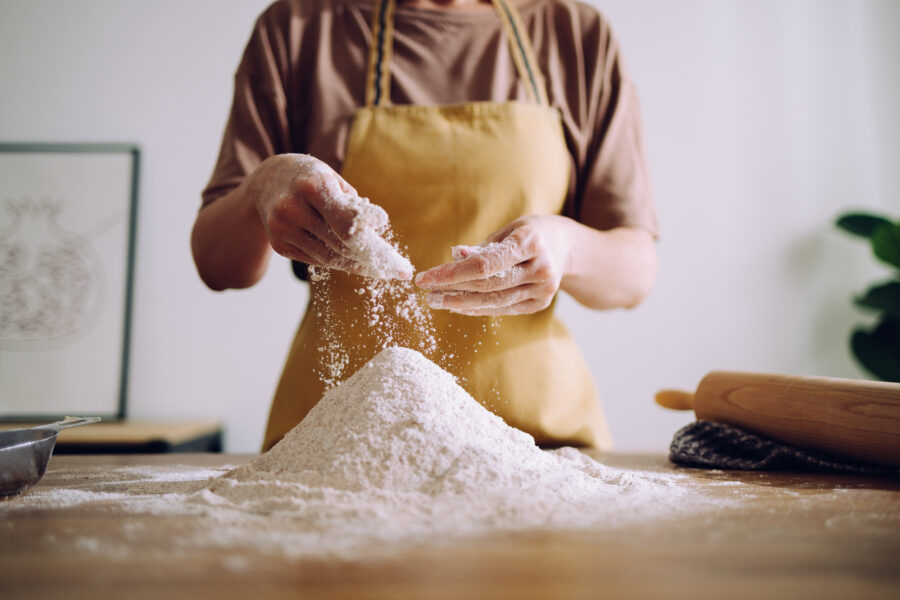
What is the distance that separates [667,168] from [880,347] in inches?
31.9

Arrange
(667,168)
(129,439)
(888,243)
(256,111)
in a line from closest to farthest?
(256,111) → (129,439) → (888,243) → (667,168)

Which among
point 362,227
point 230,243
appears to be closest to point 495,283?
point 362,227

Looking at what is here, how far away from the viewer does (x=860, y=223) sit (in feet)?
5.96

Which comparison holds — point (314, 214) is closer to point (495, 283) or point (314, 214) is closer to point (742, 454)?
point (495, 283)

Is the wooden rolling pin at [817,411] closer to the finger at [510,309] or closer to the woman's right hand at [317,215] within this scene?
the finger at [510,309]

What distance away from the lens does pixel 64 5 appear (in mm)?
1926

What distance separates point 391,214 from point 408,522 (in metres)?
0.55

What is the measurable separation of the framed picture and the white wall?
0.19ft

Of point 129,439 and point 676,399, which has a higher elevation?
point 676,399

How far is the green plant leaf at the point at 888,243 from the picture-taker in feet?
5.57

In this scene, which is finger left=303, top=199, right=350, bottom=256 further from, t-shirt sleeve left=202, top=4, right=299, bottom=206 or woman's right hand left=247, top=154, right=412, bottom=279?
t-shirt sleeve left=202, top=4, right=299, bottom=206

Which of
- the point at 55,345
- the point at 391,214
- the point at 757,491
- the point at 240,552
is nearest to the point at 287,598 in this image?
the point at 240,552

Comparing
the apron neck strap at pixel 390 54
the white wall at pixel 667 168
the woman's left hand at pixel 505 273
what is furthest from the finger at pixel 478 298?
the white wall at pixel 667 168

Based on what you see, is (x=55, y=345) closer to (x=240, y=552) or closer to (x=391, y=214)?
(x=391, y=214)
